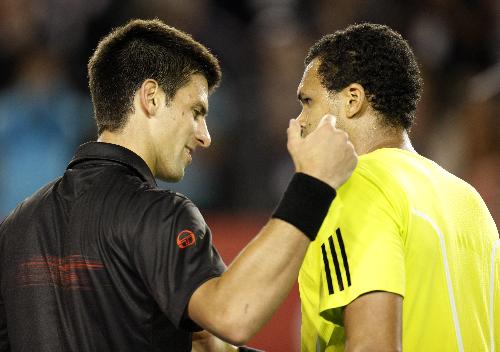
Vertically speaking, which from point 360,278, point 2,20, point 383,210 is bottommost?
point 360,278

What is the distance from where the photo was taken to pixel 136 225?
245cm

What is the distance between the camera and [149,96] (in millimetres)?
2824

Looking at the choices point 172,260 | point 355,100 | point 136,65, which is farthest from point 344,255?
point 136,65

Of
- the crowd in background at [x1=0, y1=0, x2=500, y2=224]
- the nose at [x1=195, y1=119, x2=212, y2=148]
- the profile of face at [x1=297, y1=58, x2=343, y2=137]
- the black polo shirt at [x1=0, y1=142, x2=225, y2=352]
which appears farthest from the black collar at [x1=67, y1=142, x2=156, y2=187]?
the crowd in background at [x1=0, y1=0, x2=500, y2=224]

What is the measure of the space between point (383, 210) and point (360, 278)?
20 cm

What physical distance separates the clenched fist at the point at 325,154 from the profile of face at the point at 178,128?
0.54 metres

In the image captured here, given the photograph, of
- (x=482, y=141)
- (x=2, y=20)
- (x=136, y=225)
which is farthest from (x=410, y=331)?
(x=2, y=20)

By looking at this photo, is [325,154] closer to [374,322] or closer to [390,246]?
→ [390,246]

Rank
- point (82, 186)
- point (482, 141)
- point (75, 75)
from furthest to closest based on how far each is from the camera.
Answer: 1. point (75, 75)
2. point (482, 141)
3. point (82, 186)

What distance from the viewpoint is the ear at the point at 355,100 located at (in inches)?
118

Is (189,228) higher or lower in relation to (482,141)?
lower

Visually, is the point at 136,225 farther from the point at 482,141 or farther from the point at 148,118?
the point at 482,141

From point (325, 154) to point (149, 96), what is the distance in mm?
686

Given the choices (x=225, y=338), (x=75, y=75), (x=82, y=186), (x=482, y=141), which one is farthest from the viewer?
(x=75, y=75)
